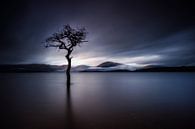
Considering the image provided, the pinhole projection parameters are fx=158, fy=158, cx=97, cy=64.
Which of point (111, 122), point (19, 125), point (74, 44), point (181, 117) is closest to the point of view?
point (19, 125)

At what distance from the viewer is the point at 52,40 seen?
666 inches

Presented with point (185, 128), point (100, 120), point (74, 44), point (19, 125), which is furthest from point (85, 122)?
point (74, 44)

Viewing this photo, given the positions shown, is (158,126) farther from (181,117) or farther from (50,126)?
(50,126)

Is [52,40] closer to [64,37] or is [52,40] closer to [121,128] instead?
[64,37]

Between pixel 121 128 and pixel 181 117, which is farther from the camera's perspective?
pixel 181 117

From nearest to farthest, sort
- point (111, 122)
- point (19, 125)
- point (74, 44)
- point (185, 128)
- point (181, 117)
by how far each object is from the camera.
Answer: point (185, 128) < point (19, 125) < point (111, 122) < point (181, 117) < point (74, 44)

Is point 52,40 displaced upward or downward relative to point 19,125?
upward

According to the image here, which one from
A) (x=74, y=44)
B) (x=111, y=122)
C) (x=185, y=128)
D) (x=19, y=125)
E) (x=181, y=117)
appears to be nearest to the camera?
(x=185, y=128)

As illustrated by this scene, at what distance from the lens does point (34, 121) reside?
5.16 m

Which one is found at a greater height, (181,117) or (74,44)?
(74,44)

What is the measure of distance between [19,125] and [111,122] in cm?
280

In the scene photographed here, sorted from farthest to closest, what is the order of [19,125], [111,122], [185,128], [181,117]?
1. [181,117]
2. [111,122]
3. [19,125]
4. [185,128]

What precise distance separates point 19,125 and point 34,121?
1.67 feet

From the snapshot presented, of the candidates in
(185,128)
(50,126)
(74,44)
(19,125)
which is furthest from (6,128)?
(74,44)
